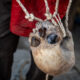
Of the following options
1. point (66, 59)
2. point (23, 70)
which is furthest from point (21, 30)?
point (23, 70)

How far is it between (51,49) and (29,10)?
0.41 meters

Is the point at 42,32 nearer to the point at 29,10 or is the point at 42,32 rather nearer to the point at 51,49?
the point at 51,49

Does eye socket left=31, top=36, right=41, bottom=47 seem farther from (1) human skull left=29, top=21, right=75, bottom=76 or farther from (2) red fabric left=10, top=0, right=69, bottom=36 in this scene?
(2) red fabric left=10, top=0, right=69, bottom=36

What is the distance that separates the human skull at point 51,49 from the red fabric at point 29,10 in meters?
0.32

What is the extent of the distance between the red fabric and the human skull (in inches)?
12.7

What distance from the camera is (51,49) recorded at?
0.66 m

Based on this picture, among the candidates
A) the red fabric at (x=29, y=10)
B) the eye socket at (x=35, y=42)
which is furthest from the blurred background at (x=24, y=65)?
the eye socket at (x=35, y=42)

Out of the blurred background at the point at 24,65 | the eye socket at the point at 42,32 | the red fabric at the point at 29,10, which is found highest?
the eye socket at the point at 42,32

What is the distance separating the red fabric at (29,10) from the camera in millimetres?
1000

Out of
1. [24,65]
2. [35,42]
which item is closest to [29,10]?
[35,42]

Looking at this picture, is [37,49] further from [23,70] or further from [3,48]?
[23,70]

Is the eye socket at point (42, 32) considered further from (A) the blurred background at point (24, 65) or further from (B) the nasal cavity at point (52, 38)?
(A) the blurred background at point (24, 65)

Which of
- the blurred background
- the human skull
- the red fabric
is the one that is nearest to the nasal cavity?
the human skull

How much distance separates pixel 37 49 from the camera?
68 cm
